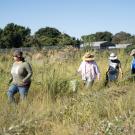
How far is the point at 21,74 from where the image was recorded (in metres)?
10.9

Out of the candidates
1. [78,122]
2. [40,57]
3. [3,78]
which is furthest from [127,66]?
[78,122]

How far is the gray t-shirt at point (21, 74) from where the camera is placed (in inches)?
428

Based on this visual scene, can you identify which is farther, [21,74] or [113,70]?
[113,70]

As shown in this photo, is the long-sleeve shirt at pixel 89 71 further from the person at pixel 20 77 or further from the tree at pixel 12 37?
the tree at pixel 12 37

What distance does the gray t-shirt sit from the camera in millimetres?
10867

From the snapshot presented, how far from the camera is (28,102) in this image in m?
9.52

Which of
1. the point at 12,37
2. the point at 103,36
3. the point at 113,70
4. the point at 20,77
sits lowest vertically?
the point at 113,70

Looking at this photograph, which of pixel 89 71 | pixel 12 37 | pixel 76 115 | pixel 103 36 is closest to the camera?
pixel 76 115

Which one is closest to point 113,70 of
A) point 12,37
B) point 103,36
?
point 12,37

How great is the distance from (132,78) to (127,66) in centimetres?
525

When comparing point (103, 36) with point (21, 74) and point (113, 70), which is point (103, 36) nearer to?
point (113, 70)

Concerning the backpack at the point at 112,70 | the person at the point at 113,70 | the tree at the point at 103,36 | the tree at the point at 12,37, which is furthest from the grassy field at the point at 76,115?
the tree at the point at 103,36

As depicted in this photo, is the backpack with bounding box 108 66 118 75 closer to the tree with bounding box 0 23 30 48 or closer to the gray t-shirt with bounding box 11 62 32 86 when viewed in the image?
the gray t-shirt with bounding box 11 62 32 86

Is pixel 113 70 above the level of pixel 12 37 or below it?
below
